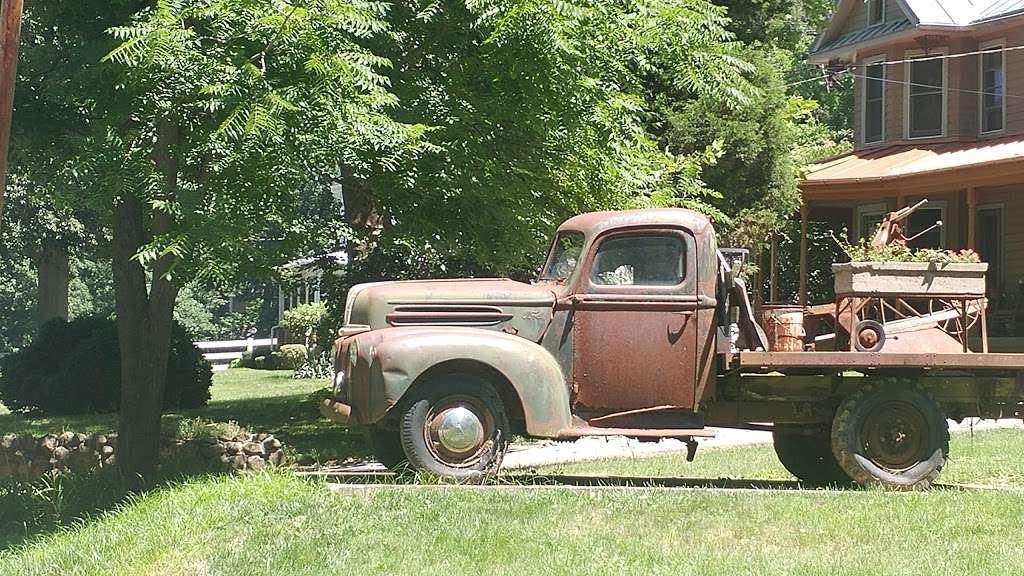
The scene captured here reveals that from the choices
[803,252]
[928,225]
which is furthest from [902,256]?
[928,225]

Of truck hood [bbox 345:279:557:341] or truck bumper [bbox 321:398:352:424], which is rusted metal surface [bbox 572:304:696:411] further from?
truck bumper [bbox 321:398:352:424]

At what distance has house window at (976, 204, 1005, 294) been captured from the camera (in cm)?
2359

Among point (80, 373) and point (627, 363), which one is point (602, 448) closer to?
point (627, 363)

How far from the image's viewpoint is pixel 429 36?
42.8 ft

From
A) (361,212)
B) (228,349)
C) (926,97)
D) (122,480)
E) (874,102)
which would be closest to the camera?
(122,480)

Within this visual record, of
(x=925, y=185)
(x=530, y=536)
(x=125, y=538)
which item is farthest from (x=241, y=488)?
(x=925, y=185)

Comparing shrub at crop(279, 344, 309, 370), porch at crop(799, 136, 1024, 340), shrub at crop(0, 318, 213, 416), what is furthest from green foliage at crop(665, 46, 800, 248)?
shrub at crop(279, 344, 309, 370)

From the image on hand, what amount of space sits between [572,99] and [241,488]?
5366 millimetres

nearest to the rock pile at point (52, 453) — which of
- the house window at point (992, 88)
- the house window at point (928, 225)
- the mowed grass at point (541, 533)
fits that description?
the mowed grass at point (541, 533)

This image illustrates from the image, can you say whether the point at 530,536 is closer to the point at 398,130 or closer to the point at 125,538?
the point at 125,538

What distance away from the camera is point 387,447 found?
33.7 feet

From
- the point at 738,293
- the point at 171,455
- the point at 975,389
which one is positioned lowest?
the point at 171,455

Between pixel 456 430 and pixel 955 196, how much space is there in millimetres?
17258

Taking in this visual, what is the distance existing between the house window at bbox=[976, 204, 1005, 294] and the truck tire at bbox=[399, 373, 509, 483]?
54.0 ft
